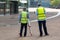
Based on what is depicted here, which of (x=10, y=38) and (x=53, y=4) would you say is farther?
(x=53, y=4)

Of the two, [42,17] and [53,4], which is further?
[53,4]

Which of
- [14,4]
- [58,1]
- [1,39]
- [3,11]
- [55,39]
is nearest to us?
[55,39]

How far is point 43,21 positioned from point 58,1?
78.0 metres

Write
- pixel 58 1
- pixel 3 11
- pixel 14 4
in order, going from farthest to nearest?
pixel 58 1 < pixel 14 4 < pixel 3 11

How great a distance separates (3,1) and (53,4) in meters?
53.8

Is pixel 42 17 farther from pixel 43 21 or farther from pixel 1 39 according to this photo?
pixel 1 39

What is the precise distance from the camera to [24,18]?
14.5 meters

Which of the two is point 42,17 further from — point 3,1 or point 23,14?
point 3,1

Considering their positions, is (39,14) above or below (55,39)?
above

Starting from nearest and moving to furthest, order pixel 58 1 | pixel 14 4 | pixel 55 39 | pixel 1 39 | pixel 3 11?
pixel 55 39
pixel 1 39
pixel 3 11
pixel 14 4
pixel 58 1

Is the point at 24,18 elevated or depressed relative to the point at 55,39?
elevated

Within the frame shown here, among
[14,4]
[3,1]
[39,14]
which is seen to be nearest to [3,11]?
[3,1]

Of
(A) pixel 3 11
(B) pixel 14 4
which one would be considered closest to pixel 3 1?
(A) pixel 3 11

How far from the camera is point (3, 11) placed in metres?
41.3
